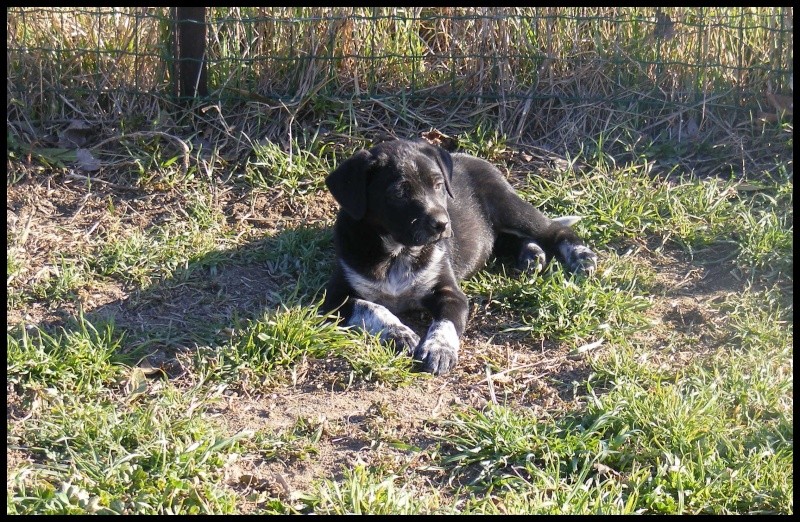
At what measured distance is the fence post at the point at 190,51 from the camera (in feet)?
23.0

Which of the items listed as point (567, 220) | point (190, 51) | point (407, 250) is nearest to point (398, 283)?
point (407, 250)

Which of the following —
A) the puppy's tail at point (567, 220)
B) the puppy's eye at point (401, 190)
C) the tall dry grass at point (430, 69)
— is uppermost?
the tall dry grass at point (430, 69)

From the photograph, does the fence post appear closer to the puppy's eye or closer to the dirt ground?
the dirt ground

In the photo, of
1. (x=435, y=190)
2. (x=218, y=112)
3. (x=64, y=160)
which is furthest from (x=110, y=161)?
(x=435, y=190)

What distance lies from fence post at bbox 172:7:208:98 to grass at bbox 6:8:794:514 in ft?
0.41

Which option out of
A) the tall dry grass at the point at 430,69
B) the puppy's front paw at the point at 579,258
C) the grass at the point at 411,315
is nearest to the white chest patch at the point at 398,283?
the grass at the point at 411,315

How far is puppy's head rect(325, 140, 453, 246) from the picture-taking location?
17.3 feet

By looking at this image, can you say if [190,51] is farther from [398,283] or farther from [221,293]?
[398,283]

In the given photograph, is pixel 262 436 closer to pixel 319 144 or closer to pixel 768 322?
pixel 768 322

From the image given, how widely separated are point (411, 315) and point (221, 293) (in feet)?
3.63

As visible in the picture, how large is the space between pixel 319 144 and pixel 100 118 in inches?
62.4

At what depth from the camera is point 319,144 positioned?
22.8 ft

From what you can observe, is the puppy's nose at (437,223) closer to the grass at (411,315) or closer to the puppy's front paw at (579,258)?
the grass at (411,315)

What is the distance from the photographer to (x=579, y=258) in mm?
5953
